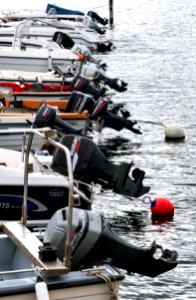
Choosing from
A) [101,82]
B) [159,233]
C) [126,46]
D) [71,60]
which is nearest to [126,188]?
[159,233]

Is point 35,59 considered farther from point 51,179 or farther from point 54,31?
point 51,179

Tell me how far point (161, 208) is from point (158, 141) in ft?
21.5

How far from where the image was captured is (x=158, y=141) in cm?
2391

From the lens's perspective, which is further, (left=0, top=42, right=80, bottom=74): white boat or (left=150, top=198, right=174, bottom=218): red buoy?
(left=0, top=42, right=80, bottom=74): white boat

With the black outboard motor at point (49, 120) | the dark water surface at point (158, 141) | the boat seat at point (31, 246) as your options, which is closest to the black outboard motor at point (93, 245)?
the boat seat at point (31, 246)

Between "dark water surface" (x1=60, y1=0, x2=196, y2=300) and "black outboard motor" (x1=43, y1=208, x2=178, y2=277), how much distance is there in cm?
276

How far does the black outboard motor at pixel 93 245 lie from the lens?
34.2ft

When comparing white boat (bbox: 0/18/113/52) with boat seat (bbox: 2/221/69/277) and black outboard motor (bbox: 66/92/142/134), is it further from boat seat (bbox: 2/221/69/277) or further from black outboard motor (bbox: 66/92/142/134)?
boat seat (bbox: 2/221/69/277)

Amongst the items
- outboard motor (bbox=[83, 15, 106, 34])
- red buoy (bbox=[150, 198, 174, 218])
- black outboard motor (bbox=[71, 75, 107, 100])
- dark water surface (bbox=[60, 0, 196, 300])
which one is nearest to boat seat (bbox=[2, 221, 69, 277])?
dark water surface (bbox=[60, 0, 196, 300])

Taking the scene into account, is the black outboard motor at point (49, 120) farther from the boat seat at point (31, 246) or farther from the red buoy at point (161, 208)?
the boat seat at point (31, 246)

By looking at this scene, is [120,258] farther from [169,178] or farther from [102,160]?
[169,178]

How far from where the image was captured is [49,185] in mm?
15570

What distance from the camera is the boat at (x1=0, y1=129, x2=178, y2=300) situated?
964cm

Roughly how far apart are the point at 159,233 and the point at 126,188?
2.62 feet
